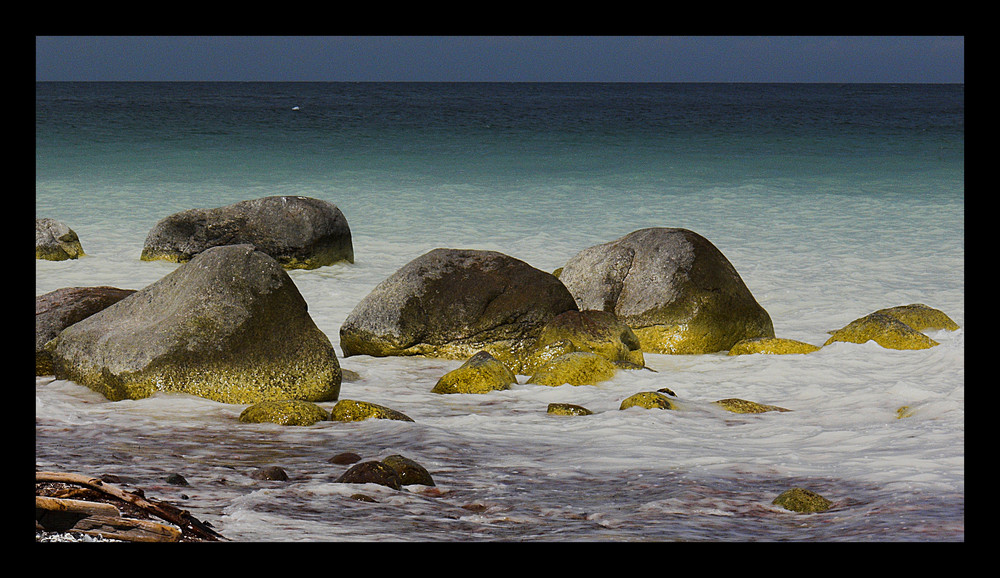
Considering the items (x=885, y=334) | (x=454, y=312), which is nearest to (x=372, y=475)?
(x=454, y=312)

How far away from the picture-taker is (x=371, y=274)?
35.2 feet

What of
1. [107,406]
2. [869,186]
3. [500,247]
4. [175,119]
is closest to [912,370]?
[107,406]

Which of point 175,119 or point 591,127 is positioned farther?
point 175,119

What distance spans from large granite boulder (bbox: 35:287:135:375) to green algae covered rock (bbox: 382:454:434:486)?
10.2ft

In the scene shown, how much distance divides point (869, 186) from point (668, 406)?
16906 mm

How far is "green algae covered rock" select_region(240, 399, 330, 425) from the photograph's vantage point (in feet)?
16.1

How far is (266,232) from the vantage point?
35.8 ft

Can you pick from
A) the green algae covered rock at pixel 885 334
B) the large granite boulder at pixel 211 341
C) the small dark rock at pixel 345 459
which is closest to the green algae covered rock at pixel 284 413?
the large granite boulder at pixel 211 341

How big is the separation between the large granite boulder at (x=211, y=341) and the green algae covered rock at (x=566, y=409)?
133cm

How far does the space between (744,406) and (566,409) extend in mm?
1066

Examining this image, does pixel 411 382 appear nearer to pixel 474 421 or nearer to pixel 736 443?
pixel 474 421

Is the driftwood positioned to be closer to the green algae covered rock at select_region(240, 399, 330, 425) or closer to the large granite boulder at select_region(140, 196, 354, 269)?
the green algae covered rock at select_region(240, 399, 330, 425)

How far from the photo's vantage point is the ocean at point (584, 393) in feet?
11.3

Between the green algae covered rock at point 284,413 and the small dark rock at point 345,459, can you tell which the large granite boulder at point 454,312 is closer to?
the green algae covered rock at point 284,413
